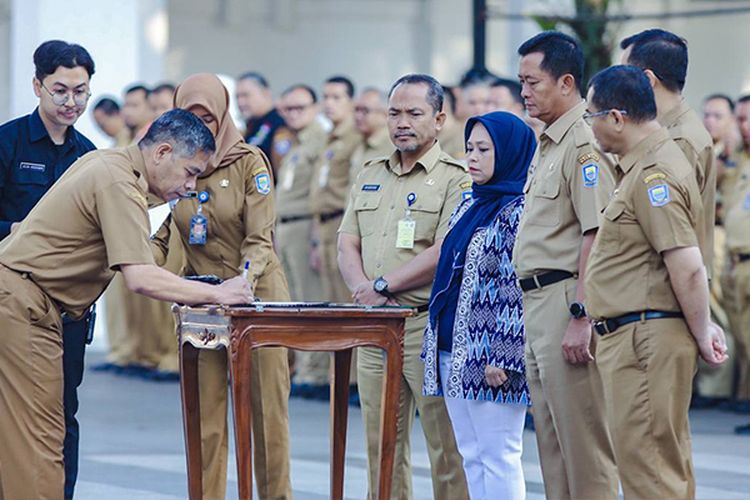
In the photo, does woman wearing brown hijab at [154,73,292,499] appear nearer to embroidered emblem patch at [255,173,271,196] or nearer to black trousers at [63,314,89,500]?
embroidered emblem patch at [255,173,271,196]

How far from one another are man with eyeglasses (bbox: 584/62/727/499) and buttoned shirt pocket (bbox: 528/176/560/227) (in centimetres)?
38

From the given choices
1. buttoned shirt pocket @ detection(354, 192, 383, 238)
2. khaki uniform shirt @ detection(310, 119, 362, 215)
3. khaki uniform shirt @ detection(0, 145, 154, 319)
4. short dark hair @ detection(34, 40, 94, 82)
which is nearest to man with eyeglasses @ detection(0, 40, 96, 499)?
short dark hair @ detection(34, 40, 94, 82)

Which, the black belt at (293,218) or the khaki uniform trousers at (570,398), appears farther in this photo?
the black belt at (293,218)

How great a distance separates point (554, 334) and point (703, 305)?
0.71 metres

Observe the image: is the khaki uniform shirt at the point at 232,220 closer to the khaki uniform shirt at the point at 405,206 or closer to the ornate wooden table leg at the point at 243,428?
the khaki uniform shirt at the point at 405,206

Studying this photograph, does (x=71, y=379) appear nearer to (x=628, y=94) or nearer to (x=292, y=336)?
(x=292, y=336)

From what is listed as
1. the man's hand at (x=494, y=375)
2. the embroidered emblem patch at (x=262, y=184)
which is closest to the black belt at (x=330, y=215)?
the embroidered emblem patch at (x=262, y=184)

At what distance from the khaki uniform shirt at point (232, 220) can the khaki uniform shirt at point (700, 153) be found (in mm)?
1850

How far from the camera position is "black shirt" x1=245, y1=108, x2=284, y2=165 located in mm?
12320

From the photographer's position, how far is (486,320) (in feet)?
19.9

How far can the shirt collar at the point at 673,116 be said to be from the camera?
5777 mm

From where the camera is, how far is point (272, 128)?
486 inches

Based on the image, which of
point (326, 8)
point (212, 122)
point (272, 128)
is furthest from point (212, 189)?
point (326, 8)

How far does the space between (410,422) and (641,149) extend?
1.79 m
